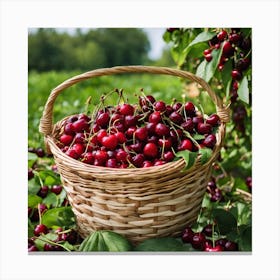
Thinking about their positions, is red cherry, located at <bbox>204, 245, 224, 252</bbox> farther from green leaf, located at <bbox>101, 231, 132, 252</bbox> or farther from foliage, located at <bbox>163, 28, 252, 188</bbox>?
foliage, located at <bbox>163, 28, 252, 188</bbox>

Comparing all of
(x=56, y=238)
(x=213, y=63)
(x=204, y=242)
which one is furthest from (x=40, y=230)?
(x=213, y=63)

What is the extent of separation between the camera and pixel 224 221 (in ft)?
4.55

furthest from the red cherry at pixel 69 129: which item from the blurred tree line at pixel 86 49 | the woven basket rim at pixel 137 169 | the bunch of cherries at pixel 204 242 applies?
the blurred tree line at pixel 86 49

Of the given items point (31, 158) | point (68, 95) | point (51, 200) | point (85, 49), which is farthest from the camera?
point (85, 49)

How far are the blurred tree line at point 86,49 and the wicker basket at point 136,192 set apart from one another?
15.2ft

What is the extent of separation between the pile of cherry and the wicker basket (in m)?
0.05

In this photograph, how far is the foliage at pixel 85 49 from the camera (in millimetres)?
5980

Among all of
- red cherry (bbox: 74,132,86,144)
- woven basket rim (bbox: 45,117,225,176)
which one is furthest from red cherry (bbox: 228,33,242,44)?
red cherry (bbox: 74,132,86,144)

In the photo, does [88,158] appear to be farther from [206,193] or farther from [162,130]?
[206,193]

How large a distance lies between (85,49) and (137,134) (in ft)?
18.1

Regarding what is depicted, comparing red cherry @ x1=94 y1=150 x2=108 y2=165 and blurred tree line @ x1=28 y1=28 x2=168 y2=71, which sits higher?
blurred tree line @ x1=28 y1=28 x2=168 y2=71

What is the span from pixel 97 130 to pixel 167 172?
0.97 feet

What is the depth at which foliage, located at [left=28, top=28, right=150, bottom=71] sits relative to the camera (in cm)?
598

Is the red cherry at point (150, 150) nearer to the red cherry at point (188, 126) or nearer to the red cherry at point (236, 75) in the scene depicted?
the red cherry at point (188, 126)
